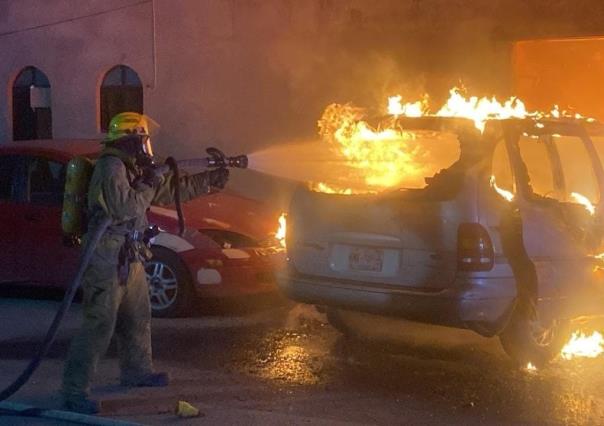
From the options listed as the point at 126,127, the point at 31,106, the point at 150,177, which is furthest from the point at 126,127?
the point at 31,106

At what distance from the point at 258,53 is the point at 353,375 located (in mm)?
6385

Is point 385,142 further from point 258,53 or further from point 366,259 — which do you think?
point 258,53

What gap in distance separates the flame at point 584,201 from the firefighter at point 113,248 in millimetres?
2856

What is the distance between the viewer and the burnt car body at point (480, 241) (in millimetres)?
7105

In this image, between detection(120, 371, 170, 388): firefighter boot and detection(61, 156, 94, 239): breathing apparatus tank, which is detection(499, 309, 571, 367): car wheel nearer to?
detection(120, 371, 170, 388): firefighter boot

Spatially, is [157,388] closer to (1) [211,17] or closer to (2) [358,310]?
(2) [358,310]

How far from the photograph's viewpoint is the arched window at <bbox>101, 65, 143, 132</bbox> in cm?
1407

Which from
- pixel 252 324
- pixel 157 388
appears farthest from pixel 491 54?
pixel 157 388

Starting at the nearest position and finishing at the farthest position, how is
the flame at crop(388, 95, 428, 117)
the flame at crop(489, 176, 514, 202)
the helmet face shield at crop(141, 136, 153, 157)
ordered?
the helmet face shield at crop(141, 136, 153, 157)
the flame at crop(489, 176, 514, 202)
the flame at crop(388, 95, 428, 117)

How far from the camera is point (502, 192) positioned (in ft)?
24.0

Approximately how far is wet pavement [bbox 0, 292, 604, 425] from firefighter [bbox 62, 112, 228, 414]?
17.1 inches

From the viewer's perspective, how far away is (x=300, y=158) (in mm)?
8656

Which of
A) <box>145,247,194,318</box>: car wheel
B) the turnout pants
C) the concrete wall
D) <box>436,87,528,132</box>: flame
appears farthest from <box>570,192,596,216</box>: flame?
the concrete wall

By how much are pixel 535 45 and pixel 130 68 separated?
195 inches
